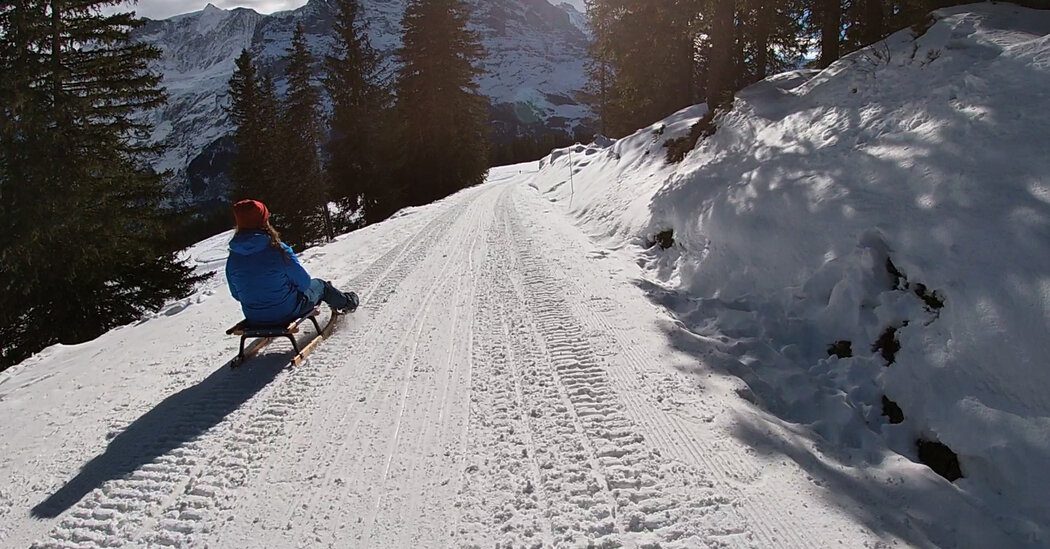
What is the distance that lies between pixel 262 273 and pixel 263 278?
51 mm

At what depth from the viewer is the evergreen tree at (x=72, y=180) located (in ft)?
32.1

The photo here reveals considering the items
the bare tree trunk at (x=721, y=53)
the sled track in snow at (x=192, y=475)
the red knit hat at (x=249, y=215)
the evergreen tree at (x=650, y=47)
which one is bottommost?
the sled track in snow at (x=192, y=475)

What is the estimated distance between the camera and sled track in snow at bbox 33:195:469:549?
107 inches

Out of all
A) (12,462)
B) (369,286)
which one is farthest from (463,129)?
(12,462)

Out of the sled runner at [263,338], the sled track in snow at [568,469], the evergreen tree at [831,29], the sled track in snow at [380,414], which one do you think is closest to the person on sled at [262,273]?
the sled runner at [263,338]

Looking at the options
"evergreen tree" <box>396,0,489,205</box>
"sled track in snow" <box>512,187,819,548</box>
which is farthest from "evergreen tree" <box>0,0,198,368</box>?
"evergreen tree" <box>396,0,489,205</box>

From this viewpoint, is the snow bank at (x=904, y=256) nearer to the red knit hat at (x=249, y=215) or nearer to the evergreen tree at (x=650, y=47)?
the red knit hat at (x=249, y=215)

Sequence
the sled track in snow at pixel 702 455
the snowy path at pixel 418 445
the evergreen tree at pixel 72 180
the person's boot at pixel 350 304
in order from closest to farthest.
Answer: the sled track in snow at pixel 702 455 → the snowy path at pixel 418 445 → the person's boot at pixel 350 304 → the evergreen tree at pixel 72 180

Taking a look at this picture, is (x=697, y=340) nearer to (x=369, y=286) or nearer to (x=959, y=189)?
(x=959, y=189)

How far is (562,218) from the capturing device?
39.9ft

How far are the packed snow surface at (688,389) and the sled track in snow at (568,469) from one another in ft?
0.05

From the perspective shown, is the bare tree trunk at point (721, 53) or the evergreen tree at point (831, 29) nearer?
the evergreen tree at point (831, 29)

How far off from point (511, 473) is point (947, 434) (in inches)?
103

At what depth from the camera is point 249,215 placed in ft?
15.4
